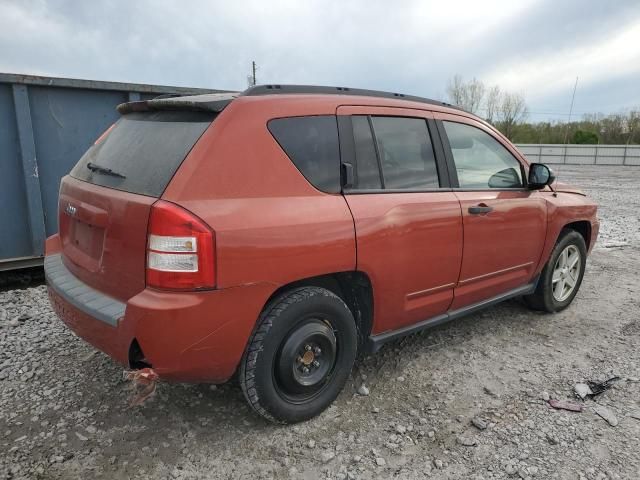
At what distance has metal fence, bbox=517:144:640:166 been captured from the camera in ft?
104

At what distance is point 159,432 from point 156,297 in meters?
0.93

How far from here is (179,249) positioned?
2.11 metres

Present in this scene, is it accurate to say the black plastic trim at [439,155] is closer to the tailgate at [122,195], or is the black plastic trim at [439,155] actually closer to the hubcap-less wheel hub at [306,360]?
the hubcap-less wheel hub at [306,360]

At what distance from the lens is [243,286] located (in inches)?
88.1

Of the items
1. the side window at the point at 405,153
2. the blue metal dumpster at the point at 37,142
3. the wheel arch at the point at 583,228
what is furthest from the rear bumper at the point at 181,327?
the wheel arch at the point at 583,228

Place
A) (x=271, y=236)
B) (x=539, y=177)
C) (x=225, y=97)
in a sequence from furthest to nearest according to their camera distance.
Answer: (x=539, y=177) → (x=225, y=97) → (x=271, y=236)

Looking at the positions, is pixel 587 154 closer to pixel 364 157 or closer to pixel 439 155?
pixel 439 155

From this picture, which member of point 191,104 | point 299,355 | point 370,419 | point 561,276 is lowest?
point 370,419

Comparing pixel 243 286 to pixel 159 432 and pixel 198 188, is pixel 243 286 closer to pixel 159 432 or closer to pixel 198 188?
pixel 198 188

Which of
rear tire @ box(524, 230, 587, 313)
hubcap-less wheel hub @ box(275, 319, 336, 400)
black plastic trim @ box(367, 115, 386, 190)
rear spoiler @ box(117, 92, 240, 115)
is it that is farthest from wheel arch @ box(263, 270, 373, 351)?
rear tire @ box(524, 230, 587, 313)

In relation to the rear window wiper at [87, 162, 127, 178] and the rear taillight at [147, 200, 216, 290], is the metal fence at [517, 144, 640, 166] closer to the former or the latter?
the rear window wiper at [87, 162, 127, 178]

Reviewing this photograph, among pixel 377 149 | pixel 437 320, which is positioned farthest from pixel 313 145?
pixel 437 320

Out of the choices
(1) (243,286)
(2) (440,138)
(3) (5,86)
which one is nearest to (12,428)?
(1) (243,286)

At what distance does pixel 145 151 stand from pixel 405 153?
1.58 meters
